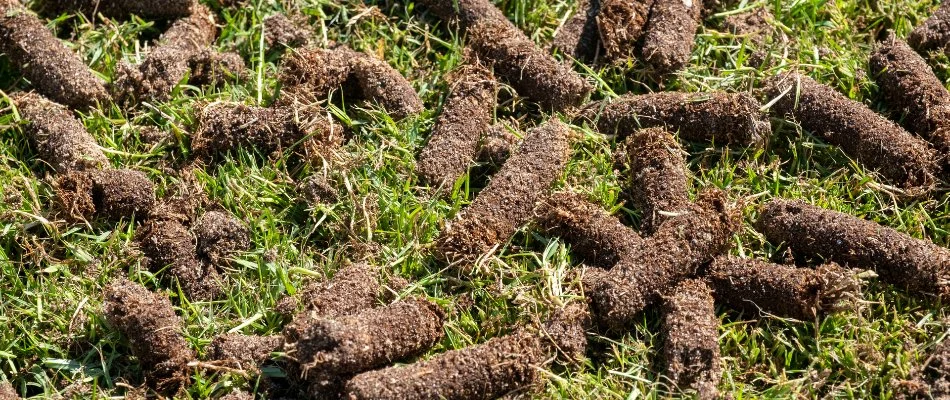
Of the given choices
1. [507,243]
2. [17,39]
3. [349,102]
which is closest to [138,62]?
[17,39]

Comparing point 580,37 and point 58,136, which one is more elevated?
point 580,37

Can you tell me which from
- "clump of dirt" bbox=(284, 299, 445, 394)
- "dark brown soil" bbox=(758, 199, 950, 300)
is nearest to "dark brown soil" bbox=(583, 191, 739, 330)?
"dark brown soil" bbox=(758, 199, 950, 300)

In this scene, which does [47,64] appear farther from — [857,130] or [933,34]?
[933,34]

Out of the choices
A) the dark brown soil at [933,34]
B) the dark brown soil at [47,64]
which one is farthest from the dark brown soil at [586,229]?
the dark brown soil at [47,64]

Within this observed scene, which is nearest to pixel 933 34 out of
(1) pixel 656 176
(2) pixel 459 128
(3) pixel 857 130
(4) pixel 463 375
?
(3) pixel 857 130

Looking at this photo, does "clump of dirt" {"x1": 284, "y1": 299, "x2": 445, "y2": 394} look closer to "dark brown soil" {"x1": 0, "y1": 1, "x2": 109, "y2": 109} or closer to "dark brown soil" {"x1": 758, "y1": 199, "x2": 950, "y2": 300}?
"dark brown soil" {"x1": 758, "y1": 199, "x2": 950, "y2": 300}

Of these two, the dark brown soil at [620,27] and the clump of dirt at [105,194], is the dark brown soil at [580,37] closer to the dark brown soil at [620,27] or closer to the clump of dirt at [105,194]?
the dark brown soil at [620,27]

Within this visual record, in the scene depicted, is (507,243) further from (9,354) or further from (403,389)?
(9,354)
